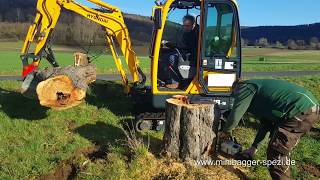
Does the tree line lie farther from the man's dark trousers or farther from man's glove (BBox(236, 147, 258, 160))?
the man's dark trousers

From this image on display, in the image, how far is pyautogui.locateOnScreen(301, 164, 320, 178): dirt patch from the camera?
7201 millimetres

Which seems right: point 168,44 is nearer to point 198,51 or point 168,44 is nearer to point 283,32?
point 198,51

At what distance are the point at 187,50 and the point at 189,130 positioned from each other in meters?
3.58

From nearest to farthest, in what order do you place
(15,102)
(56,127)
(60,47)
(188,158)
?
(188,158) → (56,127) → (15,102) → (60,47)

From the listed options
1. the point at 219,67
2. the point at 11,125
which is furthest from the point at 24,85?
the point at 219,67

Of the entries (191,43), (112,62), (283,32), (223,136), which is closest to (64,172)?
(223,136)

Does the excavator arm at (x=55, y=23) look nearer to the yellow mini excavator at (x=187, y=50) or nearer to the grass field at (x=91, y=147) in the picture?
the yellow mini excavator at (x=187, y=50)

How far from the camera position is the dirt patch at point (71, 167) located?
7.15 metres

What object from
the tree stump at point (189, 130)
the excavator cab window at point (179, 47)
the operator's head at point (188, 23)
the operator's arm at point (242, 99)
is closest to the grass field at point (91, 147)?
the tree stump at point (189, 130)

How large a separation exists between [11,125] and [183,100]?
412cm

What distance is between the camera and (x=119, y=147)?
741cm

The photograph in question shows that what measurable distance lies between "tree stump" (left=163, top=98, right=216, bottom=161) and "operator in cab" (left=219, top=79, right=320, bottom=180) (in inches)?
17.9

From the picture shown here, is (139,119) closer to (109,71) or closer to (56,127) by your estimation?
(56,127)

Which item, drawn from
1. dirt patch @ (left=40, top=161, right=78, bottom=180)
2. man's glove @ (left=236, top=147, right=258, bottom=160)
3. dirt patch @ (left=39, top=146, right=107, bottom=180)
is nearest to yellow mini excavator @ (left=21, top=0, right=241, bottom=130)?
dirt patch @ (left=39, top=146, right=107, bottom=180)
